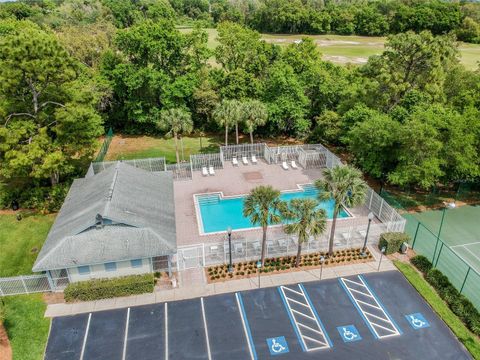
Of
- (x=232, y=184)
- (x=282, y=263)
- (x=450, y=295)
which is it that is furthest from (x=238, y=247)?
(x=450, y=295)

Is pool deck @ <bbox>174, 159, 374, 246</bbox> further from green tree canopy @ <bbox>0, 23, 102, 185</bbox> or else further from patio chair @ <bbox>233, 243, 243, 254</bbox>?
Result: green tree canopy @ <bbox>0, 23, 102, 185</bbox>

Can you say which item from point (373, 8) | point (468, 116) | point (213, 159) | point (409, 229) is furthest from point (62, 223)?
point (373, 8)

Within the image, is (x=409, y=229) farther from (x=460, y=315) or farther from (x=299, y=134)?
(x=299, y=134)

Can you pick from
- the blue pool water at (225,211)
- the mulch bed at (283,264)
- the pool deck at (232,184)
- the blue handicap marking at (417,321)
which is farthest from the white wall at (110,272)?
the blue handicap marking at (417,321)

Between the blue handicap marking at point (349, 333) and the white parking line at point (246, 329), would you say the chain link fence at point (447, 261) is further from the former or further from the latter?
the white parking line at point (246, 329)

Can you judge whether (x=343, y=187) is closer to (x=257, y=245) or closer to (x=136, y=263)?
(x=257, y=245)

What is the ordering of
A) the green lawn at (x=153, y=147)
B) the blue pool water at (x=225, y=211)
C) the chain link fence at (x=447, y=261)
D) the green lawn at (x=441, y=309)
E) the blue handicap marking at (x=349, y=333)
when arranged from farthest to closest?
1. the green lawn at (x=153, y=147)
2. the blue pool water at (x=225, y=211)
3. the chain link fence at (x=447, y=261)
4. the blue handicap marking at (x=349, y=333)
5. the green lawn at (x=441, y=309)

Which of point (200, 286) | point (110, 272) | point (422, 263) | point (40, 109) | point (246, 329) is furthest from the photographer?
point (40, 109)

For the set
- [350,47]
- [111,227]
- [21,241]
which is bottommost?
[21,241]
